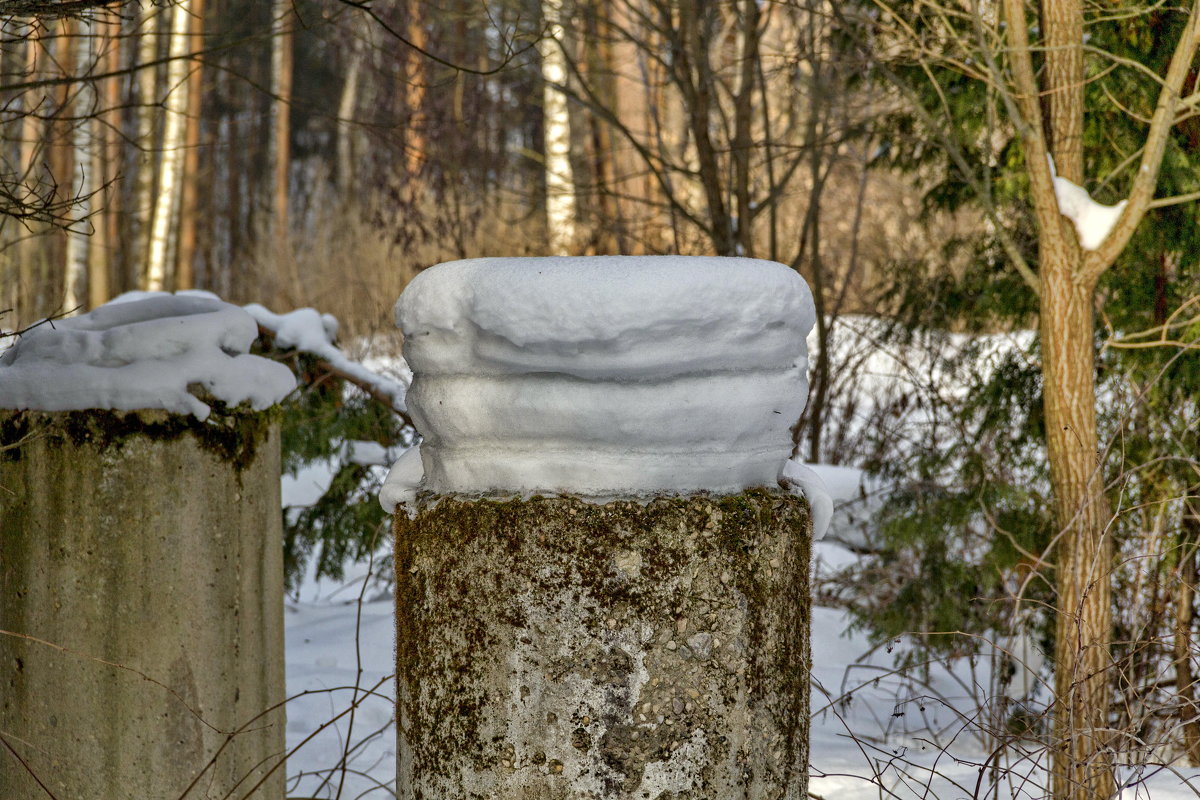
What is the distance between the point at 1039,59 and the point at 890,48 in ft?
2.28

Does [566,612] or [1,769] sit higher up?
[566,612]

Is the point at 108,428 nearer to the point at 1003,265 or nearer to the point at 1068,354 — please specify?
the point at 1068,354

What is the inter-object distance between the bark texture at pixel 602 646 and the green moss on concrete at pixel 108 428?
3.85 feet

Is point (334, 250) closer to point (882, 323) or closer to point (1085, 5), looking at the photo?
point (882, 323)

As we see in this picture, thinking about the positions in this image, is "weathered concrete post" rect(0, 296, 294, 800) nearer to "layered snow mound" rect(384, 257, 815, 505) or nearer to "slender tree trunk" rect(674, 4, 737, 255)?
Answer: "layered snow mound" rect(384, 257, 815, 505)

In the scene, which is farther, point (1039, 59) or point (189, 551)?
point (1039, 59)

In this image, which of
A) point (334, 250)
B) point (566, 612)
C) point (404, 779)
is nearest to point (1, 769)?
point (404, 779)

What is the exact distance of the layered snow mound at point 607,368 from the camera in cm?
154

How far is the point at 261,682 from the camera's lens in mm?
2816

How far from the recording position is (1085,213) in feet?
11.0

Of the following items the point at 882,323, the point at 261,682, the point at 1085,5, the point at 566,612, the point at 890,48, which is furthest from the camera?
the point at 882,323

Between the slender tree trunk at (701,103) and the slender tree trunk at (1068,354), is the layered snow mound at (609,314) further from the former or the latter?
the slender tree trunk at (701,103)

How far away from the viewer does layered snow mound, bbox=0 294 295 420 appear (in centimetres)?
251

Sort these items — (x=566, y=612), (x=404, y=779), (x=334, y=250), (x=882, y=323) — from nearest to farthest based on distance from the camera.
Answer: (x=566, y=612)
(x=404, y=779)
(x=882, y=323)
(x=334, y=250)
